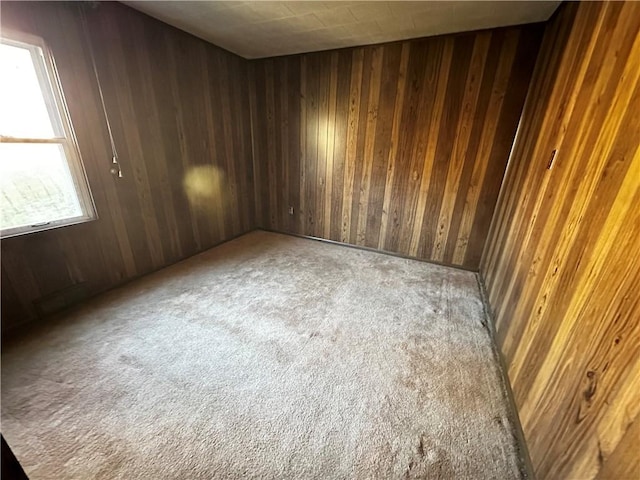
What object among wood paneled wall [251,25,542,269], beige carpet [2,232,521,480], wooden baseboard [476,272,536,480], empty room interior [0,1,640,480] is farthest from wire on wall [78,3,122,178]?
wooden baseboard [476,272,536,480]

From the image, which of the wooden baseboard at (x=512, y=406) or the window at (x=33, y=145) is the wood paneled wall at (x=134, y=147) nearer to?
the window at (x=33, y=145)

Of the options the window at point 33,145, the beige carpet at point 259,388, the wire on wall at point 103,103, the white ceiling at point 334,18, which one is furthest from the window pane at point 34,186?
the white ceiling at point 334,18

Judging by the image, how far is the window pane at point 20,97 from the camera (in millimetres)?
1657

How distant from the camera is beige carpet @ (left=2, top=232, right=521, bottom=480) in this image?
3.77 ft

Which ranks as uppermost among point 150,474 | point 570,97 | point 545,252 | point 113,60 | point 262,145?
point 113,60

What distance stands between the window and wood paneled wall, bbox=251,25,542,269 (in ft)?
6.67

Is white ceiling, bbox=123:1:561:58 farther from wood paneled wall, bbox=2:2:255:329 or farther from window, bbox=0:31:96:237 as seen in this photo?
window, bbox=0:31:96:237

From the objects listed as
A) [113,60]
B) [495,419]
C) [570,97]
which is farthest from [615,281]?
[113,60]

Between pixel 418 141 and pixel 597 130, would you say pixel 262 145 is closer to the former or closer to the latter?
pixel 418 141

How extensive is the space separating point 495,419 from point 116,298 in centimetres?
278

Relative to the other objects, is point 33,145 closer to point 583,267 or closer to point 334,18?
point 334,18

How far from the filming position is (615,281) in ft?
2.79

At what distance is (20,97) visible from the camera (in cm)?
173

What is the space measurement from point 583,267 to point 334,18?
240 cm
